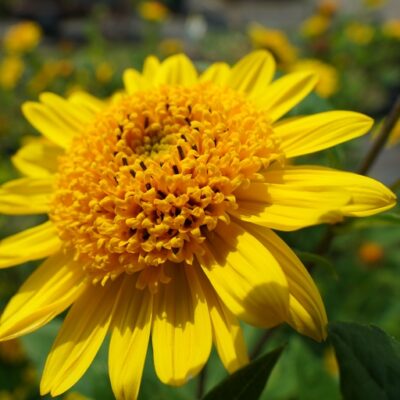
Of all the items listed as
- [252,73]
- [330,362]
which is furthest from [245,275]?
[330,362]

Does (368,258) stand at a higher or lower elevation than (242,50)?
lower

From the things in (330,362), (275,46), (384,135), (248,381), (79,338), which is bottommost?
(330,362)

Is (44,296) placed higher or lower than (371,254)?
higher

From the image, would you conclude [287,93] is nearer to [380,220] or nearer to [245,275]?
[380,220]

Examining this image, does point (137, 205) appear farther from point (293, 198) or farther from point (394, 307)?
point (394, 307)

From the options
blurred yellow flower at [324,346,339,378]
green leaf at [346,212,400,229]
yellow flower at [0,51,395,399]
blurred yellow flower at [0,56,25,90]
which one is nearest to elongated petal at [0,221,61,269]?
yellow flower at [0,51,395,399]

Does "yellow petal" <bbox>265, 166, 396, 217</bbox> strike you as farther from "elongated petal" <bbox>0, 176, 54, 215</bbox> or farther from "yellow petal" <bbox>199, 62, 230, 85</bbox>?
"elongated petal" <bbox>0, 176, 54, 215</bbox>

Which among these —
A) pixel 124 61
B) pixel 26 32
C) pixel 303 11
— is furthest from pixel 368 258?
pixel 303 11
